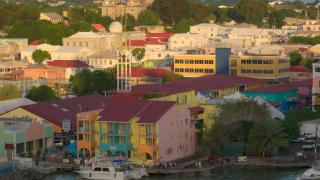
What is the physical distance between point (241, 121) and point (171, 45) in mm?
13097

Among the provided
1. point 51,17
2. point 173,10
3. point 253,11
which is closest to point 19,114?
point 51,17

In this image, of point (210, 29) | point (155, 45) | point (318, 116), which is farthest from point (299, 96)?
point (210, 29)

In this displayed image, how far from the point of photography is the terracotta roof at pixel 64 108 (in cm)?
1320

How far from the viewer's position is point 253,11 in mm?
36844

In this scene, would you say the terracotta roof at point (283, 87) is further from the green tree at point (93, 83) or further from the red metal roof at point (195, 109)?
the red metal roof at point (195, 109)

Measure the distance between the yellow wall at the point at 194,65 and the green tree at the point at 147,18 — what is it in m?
13.6

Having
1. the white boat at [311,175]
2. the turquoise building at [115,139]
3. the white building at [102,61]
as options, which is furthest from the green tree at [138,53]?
the white boat at [311,175]

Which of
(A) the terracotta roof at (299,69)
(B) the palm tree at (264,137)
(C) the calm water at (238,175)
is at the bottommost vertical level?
(C) the calm water at (238,175)

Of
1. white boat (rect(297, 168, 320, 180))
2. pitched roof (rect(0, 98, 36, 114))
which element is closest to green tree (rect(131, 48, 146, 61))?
pitched roof (rect(0, 98, 36, 114))

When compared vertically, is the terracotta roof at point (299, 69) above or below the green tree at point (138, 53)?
below

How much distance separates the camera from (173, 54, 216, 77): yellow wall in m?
20.0

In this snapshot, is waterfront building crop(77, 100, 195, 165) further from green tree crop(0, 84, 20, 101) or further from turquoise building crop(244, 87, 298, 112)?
turquoise building crop(244, 87, 298, 112)

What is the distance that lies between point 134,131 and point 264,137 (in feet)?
5.46

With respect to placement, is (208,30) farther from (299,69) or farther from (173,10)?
(299,69)
